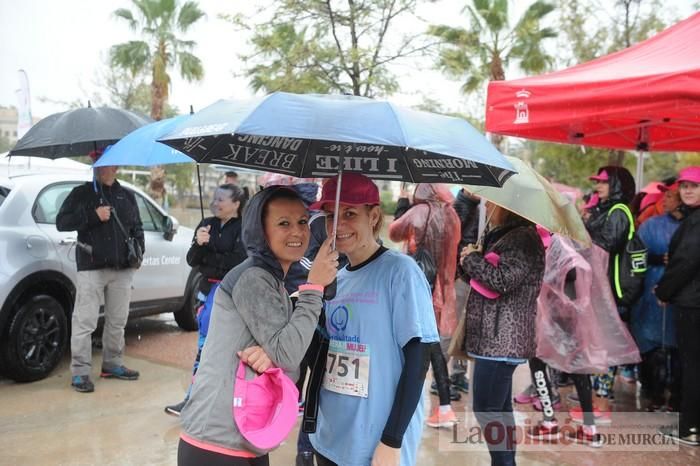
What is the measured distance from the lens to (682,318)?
14.0 ft

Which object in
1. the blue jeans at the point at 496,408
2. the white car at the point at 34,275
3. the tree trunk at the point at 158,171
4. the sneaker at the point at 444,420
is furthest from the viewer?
the tree trunk at the point at 158,171

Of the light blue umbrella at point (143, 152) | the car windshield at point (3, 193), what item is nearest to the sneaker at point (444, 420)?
the light blue umbrella at point (143, 152)

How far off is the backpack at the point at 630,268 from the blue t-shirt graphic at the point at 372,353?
143 inches

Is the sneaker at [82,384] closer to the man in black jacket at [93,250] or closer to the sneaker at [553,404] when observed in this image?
the man in black jacket at [93,250]

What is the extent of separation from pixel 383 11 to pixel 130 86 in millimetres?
16779

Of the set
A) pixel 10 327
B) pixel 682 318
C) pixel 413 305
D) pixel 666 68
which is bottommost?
pixel 10 327

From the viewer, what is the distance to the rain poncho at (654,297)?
5008 mm

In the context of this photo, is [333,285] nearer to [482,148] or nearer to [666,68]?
[482,148]

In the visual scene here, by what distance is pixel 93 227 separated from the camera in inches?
198

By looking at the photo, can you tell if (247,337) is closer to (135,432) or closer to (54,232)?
(135,432)

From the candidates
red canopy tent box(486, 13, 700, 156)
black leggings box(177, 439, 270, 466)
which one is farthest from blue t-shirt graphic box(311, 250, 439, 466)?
red canopy tent box(486, 13, 700, 156)

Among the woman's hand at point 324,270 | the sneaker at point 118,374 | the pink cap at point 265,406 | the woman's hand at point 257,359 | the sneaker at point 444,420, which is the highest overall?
the woman's hand at point 324,270

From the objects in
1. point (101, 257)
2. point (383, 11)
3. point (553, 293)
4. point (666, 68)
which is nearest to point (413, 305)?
point (666, 68)

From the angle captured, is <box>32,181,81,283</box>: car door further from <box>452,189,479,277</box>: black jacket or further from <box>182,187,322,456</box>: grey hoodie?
<box>182,187,322,456</box>: grey hoodie
